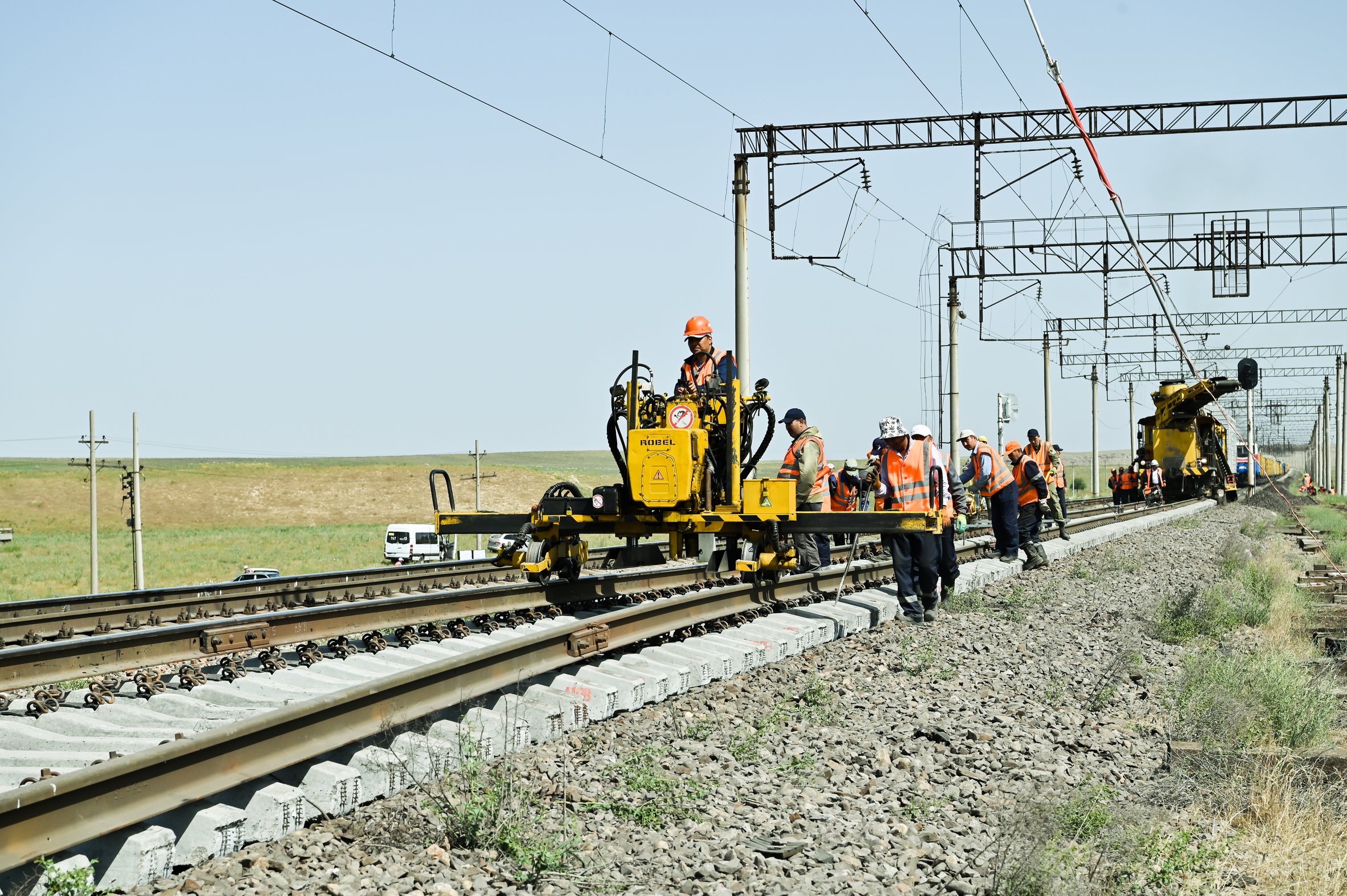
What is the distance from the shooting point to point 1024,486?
17594 mm

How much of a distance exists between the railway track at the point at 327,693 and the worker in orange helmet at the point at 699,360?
1868 millimetres

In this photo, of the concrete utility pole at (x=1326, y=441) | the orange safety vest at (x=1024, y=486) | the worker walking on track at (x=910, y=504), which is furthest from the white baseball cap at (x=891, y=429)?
the concrete utility pole at (x=1326, y=441)

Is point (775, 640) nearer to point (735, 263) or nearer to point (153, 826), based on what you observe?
point (153, 826)

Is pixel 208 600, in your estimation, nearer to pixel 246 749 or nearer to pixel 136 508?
pixel 246 749

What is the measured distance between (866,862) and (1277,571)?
15.2 metres

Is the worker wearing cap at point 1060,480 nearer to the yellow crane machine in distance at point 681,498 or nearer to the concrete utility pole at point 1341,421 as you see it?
A: the yellow crane machine in distance at point 681,498

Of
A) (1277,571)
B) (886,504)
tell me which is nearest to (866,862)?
(886,504)

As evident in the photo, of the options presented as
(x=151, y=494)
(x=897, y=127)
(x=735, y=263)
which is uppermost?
(x=897, y=127)

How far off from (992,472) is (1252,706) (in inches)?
334

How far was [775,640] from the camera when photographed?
9539 millimetres

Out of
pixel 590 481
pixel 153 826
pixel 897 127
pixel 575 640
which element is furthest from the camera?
pixel 590 481

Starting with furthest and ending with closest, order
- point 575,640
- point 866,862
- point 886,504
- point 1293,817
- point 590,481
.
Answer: point 590,481 → point 886,504 → point 575,640 → point 1293,817 → point 866,862

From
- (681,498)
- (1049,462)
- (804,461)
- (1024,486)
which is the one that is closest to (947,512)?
(804,461)

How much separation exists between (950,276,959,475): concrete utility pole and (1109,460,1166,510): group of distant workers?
15.5 m
